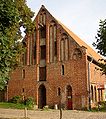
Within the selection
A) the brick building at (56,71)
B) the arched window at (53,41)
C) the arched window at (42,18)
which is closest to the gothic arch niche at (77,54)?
the brick building at (56,71)

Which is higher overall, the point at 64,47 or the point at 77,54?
the point at 64,47

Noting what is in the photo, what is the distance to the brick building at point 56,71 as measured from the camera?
135 ft

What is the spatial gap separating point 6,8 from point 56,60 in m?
25.1

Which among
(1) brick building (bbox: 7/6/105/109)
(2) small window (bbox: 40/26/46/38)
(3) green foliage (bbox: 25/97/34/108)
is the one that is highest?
(2) small window (bbox: 40/26/46/38)

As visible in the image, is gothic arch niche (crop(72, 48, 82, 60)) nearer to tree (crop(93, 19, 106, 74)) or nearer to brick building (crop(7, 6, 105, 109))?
brick building (crop(7, 6, 105, 109))

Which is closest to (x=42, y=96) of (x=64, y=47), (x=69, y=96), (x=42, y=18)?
(x=69, y=96)

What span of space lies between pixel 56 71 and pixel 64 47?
3.72m

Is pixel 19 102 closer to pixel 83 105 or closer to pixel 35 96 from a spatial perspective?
pixel 35 96

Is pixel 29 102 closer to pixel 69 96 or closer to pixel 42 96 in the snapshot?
pixel 42 96

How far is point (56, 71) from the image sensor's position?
4369cm

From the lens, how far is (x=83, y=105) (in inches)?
1585

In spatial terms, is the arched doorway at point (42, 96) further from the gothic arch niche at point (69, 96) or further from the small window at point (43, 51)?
the small window at point (43, 51)

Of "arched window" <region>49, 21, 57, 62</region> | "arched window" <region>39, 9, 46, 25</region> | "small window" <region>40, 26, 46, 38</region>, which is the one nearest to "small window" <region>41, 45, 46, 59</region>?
"arched window" <region>49, 21, 57, 62</region>

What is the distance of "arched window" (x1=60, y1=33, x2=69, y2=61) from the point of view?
43062 millimetres
